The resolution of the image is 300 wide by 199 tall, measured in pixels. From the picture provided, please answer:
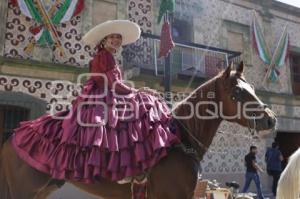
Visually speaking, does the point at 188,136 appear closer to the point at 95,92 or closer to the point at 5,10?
the point at 95,92

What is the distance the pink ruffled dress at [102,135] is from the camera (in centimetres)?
359

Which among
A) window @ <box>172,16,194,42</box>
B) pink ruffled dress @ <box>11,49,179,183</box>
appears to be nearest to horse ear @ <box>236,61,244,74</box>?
pink ruffled dress @ <box>11,49,179,183</box>

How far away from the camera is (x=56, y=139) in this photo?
384 cm

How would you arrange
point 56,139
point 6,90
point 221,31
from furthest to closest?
point 221,31 < point 6,90 < point 56,139

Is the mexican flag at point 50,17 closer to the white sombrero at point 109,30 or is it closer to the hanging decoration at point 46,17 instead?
the hanging decoration at point 46,17

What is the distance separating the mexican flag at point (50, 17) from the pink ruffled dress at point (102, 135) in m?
6.40

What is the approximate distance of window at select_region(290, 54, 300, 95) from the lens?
16.4 meters

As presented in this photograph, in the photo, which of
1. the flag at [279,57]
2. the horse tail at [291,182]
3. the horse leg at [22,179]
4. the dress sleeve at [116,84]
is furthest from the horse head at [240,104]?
the flag at [279,57]

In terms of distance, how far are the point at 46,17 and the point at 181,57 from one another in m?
4.50

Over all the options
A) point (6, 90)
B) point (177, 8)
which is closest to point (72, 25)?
point (6, 90)

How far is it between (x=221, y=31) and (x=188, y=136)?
11.0 meters

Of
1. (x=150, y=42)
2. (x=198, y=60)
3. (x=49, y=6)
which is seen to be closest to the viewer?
(x=49, y=6)

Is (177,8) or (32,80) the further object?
(177,8)

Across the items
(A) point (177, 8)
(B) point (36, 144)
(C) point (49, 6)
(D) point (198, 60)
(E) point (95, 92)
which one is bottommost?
(B) point (36, 144)
